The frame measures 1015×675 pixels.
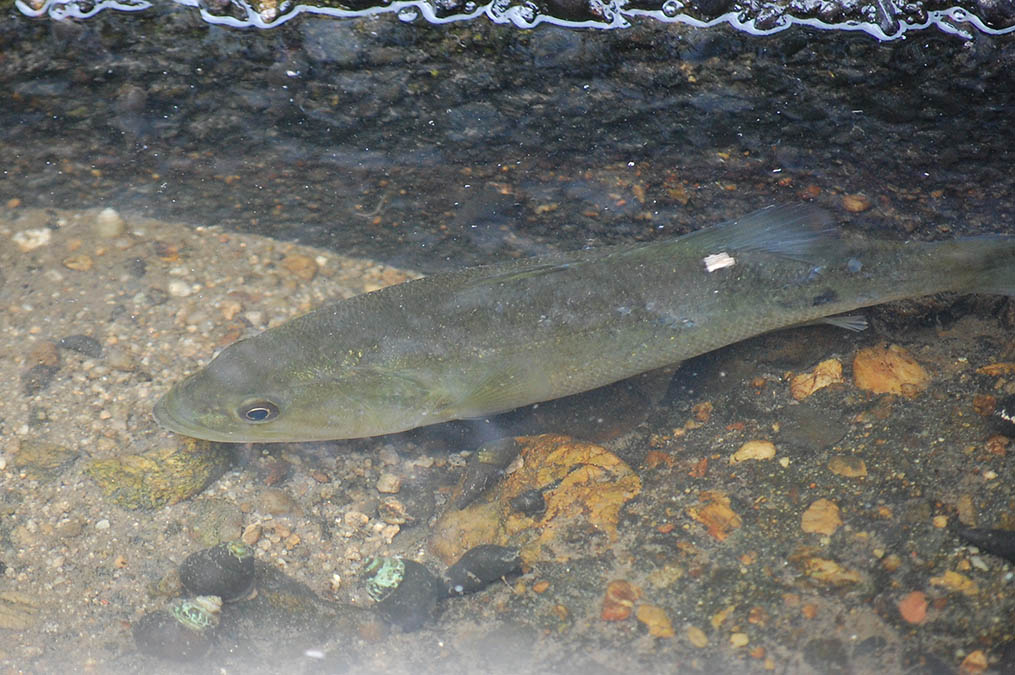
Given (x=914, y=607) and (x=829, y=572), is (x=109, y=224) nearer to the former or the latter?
(x=829, y=572)

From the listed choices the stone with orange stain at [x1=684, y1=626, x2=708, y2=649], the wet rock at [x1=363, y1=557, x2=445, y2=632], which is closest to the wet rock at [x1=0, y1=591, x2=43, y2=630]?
the wet rock at [x1=363, y1=557, x2=445, y2=632]

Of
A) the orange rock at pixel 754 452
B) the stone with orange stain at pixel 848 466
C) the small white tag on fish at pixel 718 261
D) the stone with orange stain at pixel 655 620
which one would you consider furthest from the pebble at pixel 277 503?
the stone with orange stain at pixel 848 466

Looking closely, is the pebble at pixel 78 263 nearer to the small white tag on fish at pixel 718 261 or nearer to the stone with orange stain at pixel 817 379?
the small white tag on fish at pixel 718 261

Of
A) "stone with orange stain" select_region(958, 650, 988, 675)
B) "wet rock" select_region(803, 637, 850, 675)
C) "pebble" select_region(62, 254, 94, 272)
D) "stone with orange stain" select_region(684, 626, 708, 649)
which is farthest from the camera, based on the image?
"pebble" select_region(62, 254, 94, 272)

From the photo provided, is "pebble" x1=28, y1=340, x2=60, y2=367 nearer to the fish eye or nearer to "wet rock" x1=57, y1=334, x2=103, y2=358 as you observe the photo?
"wet rock" x1=57, y1=334, x2=103, y2=358

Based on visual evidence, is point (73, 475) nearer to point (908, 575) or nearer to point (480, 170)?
point (480, 170)

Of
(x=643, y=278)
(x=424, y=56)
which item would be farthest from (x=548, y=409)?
(x=424, y=56)
